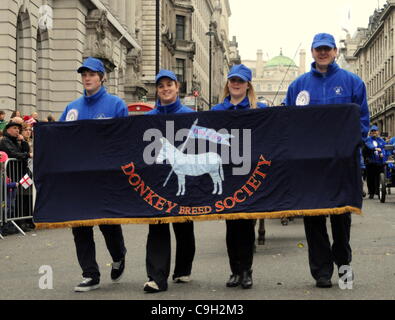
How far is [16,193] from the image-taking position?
47.3 ft

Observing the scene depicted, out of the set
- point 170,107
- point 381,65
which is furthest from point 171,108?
point 381,65

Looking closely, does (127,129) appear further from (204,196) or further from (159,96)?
(204,196)

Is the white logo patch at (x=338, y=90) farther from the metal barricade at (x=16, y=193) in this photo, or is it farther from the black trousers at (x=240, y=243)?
the metal barricade at (x=16, y=193)

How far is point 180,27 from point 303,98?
65063mm

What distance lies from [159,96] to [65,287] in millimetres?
2022

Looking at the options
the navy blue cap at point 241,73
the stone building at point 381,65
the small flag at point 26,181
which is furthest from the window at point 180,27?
the navy blue cap at point 241,73

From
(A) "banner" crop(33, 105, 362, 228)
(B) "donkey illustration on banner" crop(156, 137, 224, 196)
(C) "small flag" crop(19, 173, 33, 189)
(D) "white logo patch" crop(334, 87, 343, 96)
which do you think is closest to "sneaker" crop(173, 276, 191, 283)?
(A) "banner" crop(33, 105, 362, 228)

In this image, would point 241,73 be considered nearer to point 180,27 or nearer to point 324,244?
point 324,244

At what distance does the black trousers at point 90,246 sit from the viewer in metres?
7.61

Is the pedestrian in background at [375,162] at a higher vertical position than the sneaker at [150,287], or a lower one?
higher

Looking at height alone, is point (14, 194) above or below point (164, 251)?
above

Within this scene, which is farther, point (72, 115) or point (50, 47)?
point (50, 47)

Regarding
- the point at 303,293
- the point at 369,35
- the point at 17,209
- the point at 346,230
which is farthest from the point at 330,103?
the point at 369,35
